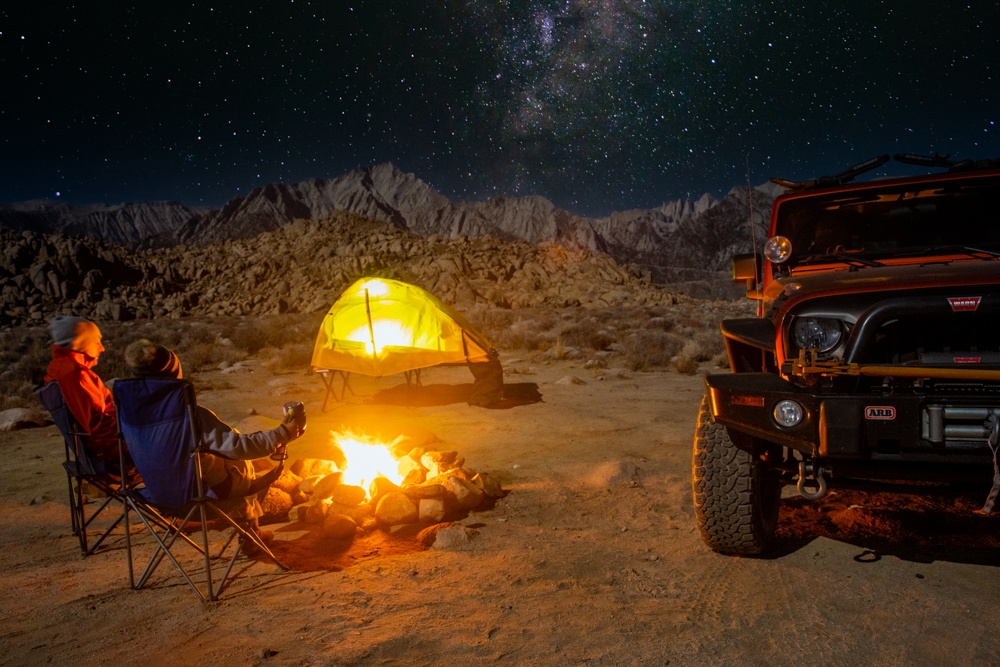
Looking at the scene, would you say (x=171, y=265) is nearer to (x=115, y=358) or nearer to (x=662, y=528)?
(x=115, y=358)

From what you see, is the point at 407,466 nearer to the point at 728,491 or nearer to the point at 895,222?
the point at 728,491

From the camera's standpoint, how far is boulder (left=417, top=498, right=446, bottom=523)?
16.2 ft

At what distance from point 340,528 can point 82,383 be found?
2.08 metres

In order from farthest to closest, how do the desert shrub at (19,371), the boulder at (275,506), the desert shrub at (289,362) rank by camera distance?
the desert shrub at (289,362)
the desert shrub at (19,371)
the boulder at (275,506)

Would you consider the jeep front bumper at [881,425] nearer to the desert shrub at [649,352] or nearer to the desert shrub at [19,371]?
the desert shrub at [19,371]

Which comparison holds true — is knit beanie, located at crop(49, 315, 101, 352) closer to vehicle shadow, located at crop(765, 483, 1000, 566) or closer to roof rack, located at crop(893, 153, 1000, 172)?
vehicle shadow, located at crop(765, 483, 1000, 566)

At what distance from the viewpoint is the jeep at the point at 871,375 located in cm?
294

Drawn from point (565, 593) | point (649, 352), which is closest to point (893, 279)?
point (565, 593)

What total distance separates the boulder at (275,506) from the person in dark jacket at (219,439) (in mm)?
1160

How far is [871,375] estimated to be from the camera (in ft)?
10.2

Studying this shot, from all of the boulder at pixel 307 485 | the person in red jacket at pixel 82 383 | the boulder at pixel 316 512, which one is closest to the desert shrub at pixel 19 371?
the person in red jacket at pixel 82 383

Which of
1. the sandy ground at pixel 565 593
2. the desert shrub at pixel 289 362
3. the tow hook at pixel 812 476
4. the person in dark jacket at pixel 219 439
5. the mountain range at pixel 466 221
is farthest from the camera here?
the mountain range at pixel 466 221

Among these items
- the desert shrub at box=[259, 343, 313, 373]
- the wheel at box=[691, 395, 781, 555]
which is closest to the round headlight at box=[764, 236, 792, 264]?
the wheel at box=[691, 395, 781, 555]

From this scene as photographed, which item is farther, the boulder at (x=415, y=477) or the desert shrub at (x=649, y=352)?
the desert shrub at (x=649, y=352)
